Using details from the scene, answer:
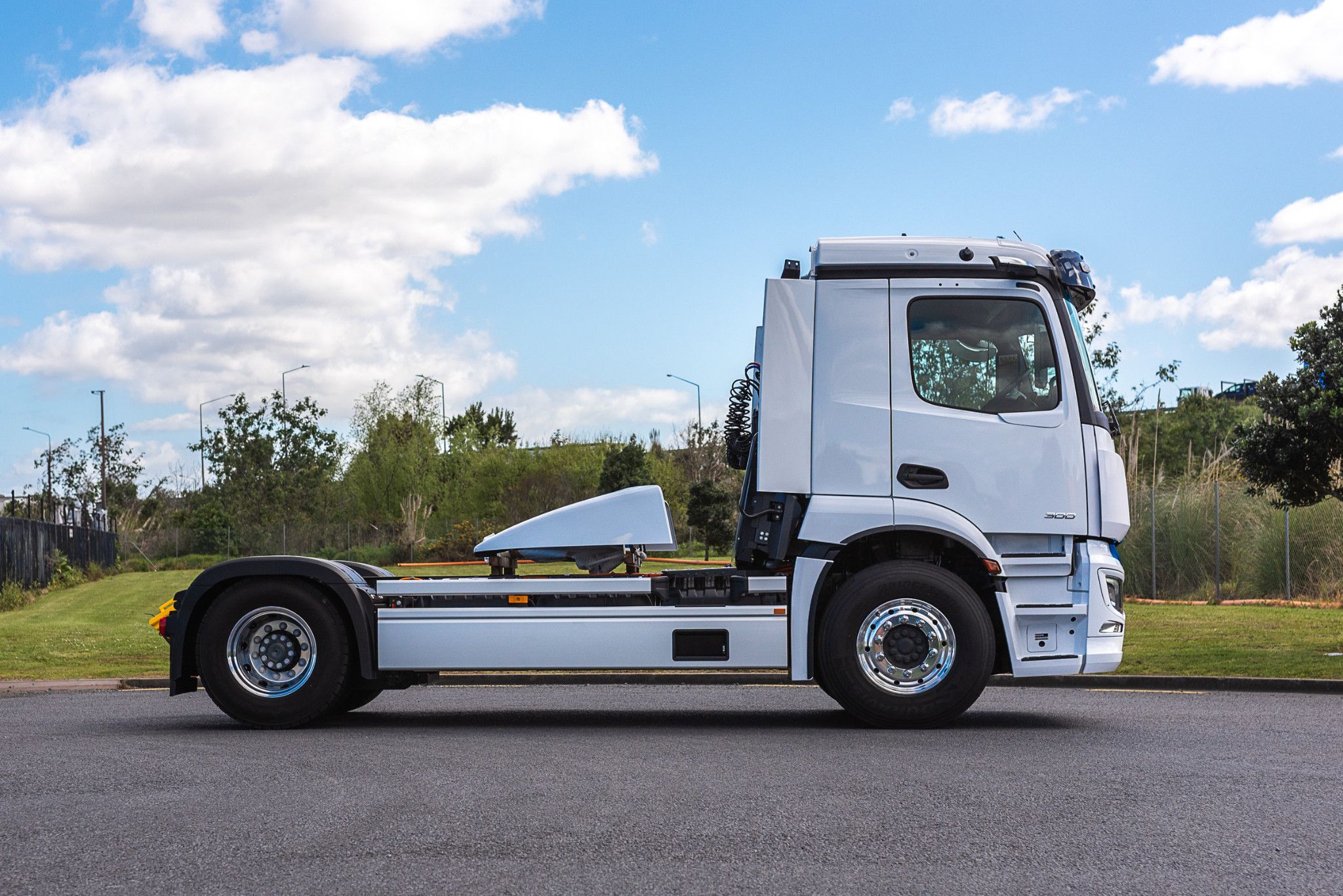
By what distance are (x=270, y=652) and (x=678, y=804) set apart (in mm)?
4323

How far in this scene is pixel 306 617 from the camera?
9750mm

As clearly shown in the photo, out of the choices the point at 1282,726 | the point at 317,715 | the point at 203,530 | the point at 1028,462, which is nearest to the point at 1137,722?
the point at 1282,726

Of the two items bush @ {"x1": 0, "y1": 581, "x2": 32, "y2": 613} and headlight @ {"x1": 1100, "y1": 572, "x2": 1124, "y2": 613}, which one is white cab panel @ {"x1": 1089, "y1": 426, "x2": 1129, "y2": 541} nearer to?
headlight @ {"x1": 1100, "y1": 572, "x2": 1124, "y2": 613}

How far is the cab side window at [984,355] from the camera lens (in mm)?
9531

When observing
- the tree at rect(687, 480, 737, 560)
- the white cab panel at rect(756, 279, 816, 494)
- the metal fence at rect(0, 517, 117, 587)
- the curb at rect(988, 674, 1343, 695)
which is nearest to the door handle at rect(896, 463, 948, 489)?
the white cab panel at rect(756, 279, 816, 494)

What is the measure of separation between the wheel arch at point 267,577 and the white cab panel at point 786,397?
9.77ft

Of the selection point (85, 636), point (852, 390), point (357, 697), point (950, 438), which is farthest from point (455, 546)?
point (950, 438)

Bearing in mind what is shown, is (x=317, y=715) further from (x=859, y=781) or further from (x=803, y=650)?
(x=859, y=781)

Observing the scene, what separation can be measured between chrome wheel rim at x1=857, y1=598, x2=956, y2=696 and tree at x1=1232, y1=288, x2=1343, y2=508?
813 cm

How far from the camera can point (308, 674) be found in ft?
32.0

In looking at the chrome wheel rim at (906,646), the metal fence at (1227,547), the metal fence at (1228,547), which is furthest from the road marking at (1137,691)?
the metal fence at (1228,547)

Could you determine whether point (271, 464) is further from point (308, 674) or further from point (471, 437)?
point (308, 674)

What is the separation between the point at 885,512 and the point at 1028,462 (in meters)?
1.05

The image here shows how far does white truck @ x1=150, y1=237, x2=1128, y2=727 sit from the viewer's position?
Answer: 9336 mm
